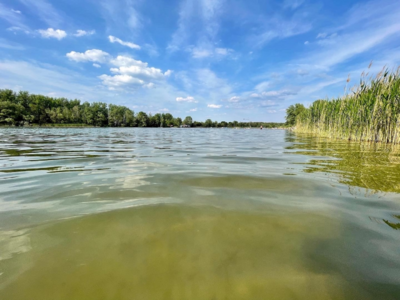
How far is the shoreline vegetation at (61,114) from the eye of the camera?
6077cm

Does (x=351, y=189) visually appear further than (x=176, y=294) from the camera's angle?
Yes

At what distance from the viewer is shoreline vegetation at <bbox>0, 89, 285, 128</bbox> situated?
60.8 metres

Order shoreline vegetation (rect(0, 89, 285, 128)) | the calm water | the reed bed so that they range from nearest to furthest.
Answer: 1. the calm water
2. the reed bed
3. shoreline vegetation (rect(0, 89, 285, 128))

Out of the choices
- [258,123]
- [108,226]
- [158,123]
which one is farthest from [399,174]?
[258,123]

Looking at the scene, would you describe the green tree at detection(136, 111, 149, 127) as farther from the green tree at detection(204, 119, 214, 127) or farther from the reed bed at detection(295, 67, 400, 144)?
the reed bed at detection(295, 67, 400, 144)

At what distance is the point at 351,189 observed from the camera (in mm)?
2924

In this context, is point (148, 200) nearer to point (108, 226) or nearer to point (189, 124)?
point (108, 226)

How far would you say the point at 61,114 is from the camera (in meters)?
74.1

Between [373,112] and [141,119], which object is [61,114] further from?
[373,112]

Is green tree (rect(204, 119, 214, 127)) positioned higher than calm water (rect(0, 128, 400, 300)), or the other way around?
green tree (rect(204, 119, 214, 127))

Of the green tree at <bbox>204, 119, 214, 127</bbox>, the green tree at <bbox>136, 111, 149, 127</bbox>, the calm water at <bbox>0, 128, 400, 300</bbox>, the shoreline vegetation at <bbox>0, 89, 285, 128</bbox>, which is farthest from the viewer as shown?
the green tree at <bbox>204, 119, 214, 127</bbox>

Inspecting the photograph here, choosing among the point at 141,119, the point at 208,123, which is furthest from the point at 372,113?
the point at 208,123

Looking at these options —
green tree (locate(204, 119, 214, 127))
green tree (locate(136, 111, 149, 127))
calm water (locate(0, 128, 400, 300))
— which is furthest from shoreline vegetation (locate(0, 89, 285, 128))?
calm water (locate(0, 128, 400, 300))

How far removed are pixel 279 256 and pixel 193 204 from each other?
1.16 meters
